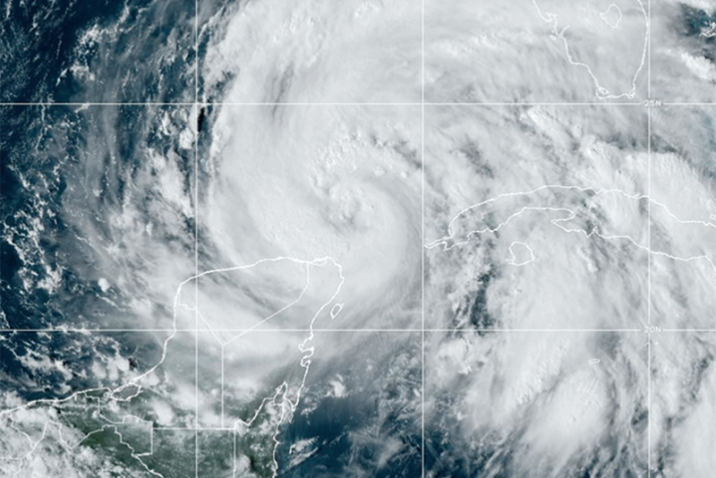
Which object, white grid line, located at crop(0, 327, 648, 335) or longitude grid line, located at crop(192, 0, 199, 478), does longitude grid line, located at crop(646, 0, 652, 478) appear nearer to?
white grid line, located at crop(0, 327, 648, 335)

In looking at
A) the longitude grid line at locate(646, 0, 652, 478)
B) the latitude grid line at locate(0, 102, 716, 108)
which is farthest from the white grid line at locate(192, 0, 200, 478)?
the longitude grid line at locate(646, 0, 652, 478)

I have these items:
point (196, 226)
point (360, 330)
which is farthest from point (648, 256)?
point (196, 226)

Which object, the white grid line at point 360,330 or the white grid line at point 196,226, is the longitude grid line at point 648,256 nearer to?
the white grid line at point 360,330

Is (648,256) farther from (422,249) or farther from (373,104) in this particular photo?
(373,104)

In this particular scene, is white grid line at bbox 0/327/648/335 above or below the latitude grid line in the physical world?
below

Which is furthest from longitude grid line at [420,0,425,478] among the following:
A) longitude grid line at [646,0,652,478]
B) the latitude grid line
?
longitude grid line at [646,0,652,478]

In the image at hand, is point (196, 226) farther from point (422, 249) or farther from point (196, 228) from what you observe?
point (422, 249)

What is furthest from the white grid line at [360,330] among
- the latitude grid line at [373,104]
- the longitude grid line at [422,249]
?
the latitude grid line at [373,104]

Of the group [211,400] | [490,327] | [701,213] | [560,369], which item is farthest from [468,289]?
[211,400]

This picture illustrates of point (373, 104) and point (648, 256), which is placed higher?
point (373, 104)

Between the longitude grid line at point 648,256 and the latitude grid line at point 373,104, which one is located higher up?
the latitude grid line at point 373,104

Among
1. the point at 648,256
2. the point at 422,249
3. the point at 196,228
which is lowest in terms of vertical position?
the point at 648,256

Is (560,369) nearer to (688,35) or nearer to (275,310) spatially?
(275,310)
